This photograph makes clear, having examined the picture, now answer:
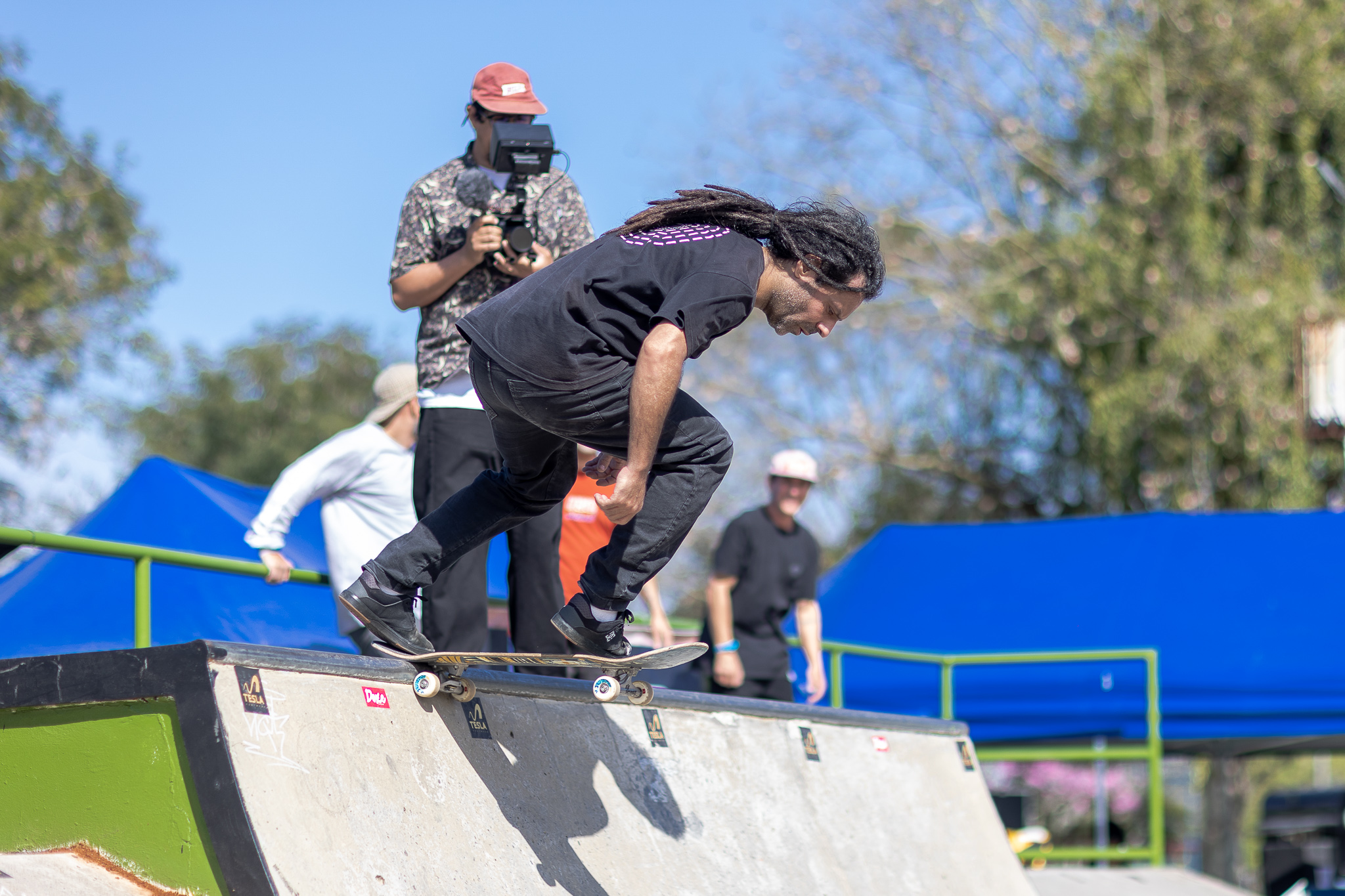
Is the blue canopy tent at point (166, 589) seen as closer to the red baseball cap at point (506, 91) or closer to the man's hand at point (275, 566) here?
the man's hand at point (275, 566)

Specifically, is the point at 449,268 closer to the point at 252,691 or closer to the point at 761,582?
the point at 252,691

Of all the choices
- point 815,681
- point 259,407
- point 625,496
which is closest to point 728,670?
point 815,681

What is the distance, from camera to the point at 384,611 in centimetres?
339

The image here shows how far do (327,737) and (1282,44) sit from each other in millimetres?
17032

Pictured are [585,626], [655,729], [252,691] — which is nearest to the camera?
[252,691]

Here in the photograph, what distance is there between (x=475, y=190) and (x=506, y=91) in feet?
1.24

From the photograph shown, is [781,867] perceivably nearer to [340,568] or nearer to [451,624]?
[451,624]

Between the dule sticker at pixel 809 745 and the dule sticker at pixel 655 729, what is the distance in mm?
750

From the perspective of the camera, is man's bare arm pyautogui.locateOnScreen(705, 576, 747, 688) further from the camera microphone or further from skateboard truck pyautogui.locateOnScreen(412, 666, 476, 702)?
skateboard truck pyautogui.locateOnScreen(412, 666, 476, 702)

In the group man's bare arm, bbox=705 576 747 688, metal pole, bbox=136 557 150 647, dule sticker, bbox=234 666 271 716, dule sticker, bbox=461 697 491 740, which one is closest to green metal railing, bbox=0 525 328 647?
metal pole, bbox=136 557 150 647

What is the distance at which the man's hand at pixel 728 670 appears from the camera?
21.3 feet

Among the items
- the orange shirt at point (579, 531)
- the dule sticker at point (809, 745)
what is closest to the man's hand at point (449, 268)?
the orange shirt at point (579, 531)

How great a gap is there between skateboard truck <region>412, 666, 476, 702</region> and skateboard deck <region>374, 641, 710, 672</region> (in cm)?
3

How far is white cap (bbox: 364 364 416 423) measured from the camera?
18.0ft
